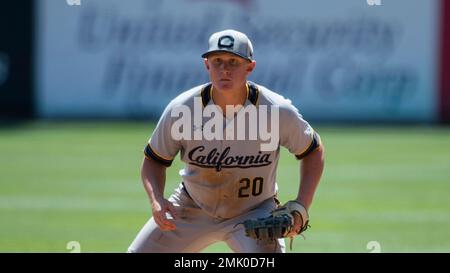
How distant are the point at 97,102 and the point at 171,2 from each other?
3.00m

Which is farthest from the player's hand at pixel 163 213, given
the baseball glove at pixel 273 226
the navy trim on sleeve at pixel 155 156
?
the baseball glove at pixel 273 226

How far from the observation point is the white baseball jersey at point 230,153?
7.04 metres

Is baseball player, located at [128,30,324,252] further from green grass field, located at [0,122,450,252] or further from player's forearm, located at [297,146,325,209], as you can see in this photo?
green grass field, located at [0,122,450,252]

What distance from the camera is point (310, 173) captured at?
23.4 feet

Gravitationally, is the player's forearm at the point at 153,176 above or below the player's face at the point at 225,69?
below

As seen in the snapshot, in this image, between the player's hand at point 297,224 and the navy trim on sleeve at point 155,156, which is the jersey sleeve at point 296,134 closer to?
the player's hand at point 297,224

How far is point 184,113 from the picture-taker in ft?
23.0

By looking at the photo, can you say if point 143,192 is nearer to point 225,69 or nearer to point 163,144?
point 163,144

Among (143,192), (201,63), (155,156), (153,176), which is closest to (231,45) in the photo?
(155,156)

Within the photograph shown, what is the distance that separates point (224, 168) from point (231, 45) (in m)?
0.90

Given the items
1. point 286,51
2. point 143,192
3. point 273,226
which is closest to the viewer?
point 273,226

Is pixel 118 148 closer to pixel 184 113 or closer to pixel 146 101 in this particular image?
pixel 146 101

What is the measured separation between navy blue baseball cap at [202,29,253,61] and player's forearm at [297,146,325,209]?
853mm

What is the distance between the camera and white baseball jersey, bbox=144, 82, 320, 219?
704cm
